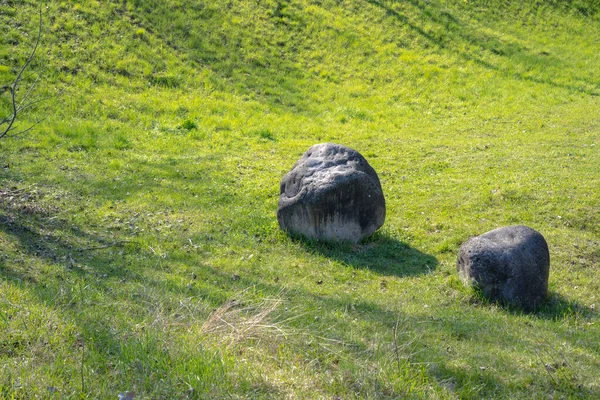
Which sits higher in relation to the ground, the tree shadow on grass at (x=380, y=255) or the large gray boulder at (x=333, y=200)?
the large gray boulder at (x=333, y=200)

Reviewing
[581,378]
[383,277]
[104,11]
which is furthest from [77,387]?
[104,11]

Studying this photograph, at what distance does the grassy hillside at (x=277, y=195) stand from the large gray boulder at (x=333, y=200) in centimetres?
33

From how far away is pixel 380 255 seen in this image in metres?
9.72

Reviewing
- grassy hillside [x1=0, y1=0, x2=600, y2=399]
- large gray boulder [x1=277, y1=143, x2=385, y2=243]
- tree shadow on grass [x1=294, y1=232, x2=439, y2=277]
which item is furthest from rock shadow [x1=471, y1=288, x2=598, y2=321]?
large gray boulder [x1=277, y1=143, x2=385, y2=243]

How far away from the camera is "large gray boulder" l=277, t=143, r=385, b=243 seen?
958 centimetres

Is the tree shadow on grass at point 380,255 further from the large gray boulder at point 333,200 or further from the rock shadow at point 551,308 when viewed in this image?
the rock shadow at point 551,308

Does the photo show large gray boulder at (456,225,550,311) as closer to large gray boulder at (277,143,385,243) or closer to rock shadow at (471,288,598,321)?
rock shadow at (471,288,598,321)

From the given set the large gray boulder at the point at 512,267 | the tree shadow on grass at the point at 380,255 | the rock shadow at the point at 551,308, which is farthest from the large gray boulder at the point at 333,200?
the rock shadow at the point at 551,308

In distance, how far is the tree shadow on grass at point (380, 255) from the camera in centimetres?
923

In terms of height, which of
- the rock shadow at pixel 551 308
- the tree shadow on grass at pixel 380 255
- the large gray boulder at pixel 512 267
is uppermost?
the large gray boulder at pixel 512 267

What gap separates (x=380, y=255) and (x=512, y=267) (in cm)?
232

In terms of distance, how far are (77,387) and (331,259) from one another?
537cm

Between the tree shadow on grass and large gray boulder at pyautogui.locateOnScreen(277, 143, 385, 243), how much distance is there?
0.46ft

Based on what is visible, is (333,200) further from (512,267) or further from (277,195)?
(512,267)
